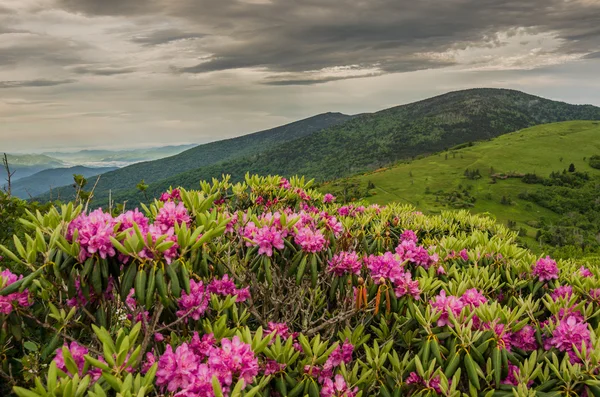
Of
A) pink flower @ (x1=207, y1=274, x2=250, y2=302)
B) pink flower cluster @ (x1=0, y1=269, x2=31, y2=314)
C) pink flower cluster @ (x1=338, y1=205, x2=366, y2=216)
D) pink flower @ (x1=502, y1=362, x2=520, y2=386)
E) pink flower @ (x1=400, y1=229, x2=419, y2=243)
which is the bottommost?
pink flower @ (x1=502, y1=362, x2=520, y2=386)

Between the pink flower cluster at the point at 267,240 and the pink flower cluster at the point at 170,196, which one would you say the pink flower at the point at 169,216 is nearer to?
the pink flower cluster at the point at 267,240

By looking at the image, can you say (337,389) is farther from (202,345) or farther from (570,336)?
(570,336)

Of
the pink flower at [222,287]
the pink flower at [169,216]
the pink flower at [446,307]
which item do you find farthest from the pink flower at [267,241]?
the pink flower at [446,307]

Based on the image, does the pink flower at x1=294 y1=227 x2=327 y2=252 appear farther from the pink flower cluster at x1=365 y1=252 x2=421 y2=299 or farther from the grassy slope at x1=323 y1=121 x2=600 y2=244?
the grassy slope at x1=323 y1=121 x2=600 y2=244

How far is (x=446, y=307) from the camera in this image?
3209 millimetres

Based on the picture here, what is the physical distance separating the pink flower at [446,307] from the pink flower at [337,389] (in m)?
0.86

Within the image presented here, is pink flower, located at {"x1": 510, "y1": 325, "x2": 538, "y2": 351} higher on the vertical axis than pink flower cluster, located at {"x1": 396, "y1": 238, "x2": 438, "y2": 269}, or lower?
lower

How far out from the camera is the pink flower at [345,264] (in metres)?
3.90

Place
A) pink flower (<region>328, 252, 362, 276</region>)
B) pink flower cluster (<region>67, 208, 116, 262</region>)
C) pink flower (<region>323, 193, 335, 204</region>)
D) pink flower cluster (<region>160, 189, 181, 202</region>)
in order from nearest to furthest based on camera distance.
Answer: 1. pink flower cluster (<region>67, 208, 116, 262</region>)
2. pink flower (<region>328, 252, 362, 276</region>)
3. pink flower cluster (<region>160, 189, 181, 202</region>)
4. pink flower (<region>323, 193, 335, 204</region>)

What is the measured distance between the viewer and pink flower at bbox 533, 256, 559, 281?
4.67 meters

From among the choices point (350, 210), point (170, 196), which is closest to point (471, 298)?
point (170, 196)

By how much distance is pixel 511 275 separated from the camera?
493cm

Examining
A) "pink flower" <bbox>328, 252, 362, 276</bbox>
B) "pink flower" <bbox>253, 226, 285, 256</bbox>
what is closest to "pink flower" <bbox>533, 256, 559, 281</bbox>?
"pink flower" <bbox>328, 252, 362, 276</bbox>

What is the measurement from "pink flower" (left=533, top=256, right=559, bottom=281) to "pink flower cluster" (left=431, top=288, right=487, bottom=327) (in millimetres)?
1638
